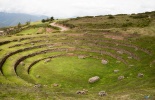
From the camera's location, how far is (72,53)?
2810 inches

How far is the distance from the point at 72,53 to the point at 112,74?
2040 centimetres

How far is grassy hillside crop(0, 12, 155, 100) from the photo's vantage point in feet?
117

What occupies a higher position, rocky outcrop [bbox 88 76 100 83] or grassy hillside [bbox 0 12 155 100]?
grassy hillside [bbox 0 12 155 100]

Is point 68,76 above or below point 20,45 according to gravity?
below

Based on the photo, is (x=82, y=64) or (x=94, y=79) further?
(x=82, y=64)

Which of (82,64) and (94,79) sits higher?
(82,64)

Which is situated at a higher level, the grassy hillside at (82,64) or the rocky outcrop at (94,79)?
the grassy hillside at (82,64)

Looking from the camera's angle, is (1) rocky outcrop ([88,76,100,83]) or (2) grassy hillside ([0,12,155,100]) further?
(1) rocky outcrop ([88,76,100,83])

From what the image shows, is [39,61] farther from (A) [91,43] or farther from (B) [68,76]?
(A) [91,43]

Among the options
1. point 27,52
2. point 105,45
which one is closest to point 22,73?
point 27,52

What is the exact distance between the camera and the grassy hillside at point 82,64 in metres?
35.6

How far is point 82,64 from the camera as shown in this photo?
207 feet

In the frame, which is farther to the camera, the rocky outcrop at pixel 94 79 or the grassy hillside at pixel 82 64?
the rocky outcrop at pixel 94 79

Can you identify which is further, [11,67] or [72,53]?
[72,53]
